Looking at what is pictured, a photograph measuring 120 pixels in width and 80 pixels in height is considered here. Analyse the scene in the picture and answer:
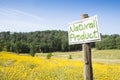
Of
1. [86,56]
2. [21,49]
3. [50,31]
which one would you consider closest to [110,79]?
[86,56]

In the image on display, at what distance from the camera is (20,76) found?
8.09m

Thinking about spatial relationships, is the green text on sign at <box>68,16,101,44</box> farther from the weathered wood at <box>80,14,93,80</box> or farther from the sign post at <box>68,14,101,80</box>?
the weathered wood at <box>80,14,93,80</box>

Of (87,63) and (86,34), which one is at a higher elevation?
(86,34)

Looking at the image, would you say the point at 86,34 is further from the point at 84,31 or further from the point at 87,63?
the point at 87,63

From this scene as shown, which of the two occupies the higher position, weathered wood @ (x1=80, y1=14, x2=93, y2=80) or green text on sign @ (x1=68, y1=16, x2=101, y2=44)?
green text on sign @ (x1=68, y1=16, x2=101, y2=44)

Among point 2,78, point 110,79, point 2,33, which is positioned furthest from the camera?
point 2,33

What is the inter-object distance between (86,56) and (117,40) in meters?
107

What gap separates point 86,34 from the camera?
14.5ft

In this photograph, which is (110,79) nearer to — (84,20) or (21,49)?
(84,20)

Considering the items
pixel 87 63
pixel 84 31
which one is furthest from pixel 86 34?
pixel 87 63

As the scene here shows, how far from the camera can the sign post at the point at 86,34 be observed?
431 cm

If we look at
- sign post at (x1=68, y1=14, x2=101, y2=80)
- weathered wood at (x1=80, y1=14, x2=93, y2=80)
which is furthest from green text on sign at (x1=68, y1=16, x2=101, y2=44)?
weathered wood at (x1=80, y1=14, x2=93, y2=80)

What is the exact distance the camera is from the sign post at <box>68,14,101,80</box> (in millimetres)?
4309

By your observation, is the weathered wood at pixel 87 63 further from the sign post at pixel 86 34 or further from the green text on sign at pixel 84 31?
the green text on sign at pixel 84 31
